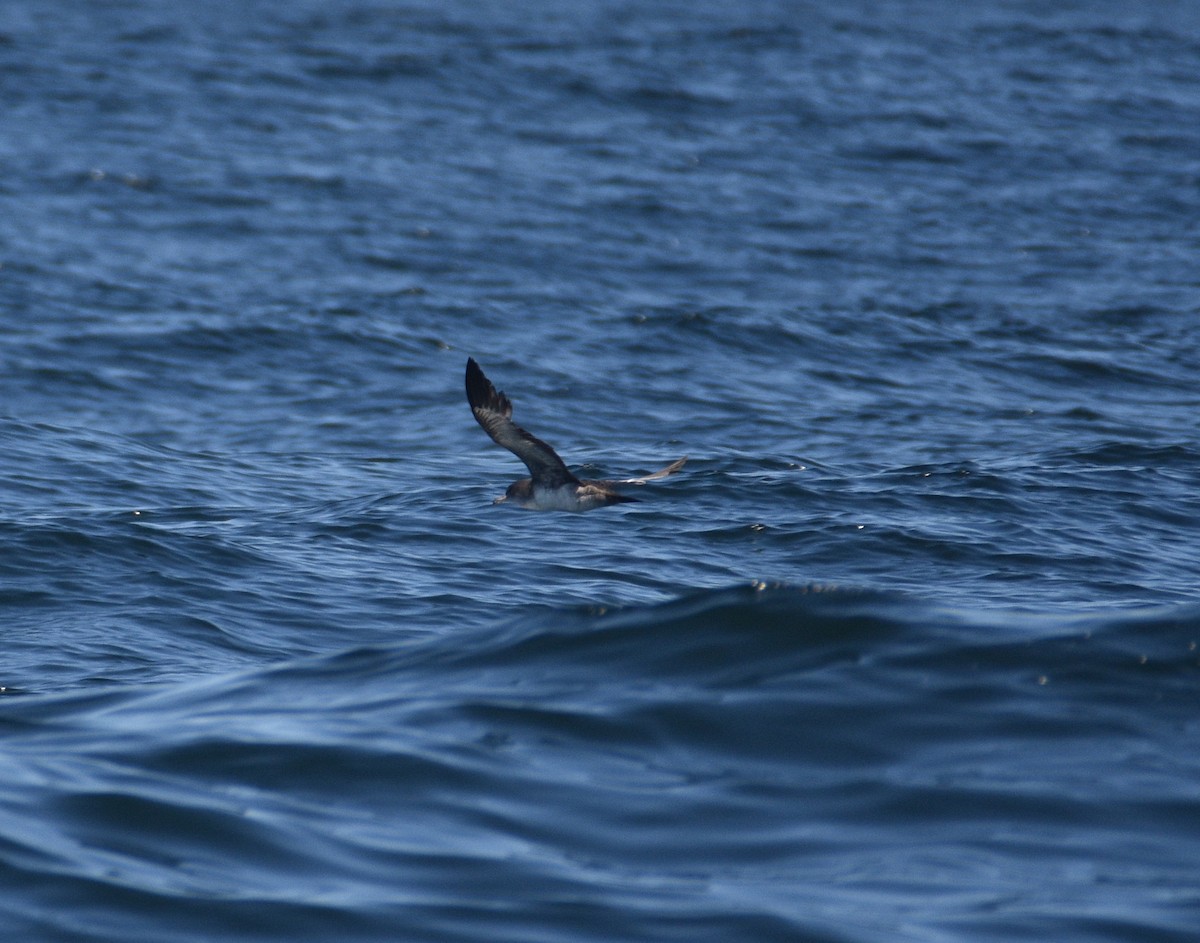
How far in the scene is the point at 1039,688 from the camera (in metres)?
6.55

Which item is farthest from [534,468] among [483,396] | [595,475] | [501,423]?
[595,475]

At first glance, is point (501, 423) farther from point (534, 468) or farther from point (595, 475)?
point (595, 475)

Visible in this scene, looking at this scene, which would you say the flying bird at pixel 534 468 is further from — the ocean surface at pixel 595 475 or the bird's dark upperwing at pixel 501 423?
the ocean surface at pixel 595 475

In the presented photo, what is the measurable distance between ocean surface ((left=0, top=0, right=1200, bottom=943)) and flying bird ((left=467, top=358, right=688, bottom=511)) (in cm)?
84

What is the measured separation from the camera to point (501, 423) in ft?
28.9

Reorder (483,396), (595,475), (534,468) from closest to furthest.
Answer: (483,396), (534,468), (595,475)

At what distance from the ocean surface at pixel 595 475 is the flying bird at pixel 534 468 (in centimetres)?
84

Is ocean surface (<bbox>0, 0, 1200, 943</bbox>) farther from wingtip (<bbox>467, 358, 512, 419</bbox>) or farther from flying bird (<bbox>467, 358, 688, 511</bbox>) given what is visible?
wingtip (<bbox>467, 358, 512, 419</bbox>)

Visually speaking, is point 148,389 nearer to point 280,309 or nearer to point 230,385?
point 230,385

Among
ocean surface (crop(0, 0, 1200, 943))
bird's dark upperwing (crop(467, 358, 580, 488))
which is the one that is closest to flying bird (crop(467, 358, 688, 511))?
bird's dark upperwing (crop(467, 358, 580, 488))

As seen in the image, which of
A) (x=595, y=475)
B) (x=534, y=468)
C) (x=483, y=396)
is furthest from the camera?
(x=595, y=475)

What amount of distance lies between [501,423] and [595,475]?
4002 millimetres

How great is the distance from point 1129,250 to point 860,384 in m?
7.85

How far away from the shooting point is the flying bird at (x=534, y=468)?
8734 millimetres
